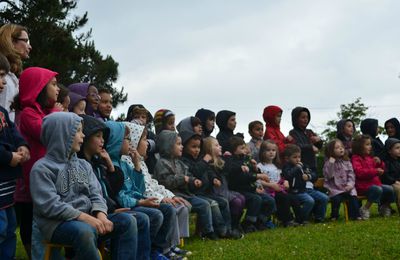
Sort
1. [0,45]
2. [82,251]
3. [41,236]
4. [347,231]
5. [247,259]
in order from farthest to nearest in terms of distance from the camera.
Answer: [347,231] < [247,259] < [0,45] < [41,236] < [82,251]

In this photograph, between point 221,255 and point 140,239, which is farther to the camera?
point 221,255

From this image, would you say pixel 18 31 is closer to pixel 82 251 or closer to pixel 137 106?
pixel 82 251

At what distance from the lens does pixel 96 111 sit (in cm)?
836

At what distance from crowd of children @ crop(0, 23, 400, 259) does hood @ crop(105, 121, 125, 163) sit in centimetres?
1

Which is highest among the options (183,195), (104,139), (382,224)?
(104,139)

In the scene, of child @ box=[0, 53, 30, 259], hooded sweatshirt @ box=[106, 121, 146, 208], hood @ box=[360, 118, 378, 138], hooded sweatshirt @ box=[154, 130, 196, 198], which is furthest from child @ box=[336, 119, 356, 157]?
child @ box=[0, 53, 30, 259]

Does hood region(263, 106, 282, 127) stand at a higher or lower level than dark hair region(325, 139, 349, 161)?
higher

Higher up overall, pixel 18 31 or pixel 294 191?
pixel 18 31

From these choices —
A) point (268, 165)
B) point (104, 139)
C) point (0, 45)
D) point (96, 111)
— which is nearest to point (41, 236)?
point (104, 139)

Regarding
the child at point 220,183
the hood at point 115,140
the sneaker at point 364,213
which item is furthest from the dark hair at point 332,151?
the hood at point 115,140

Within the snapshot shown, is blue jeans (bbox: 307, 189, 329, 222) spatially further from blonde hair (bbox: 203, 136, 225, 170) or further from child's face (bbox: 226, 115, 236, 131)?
blonde hair (bbox: 203, 136, 225, 170)

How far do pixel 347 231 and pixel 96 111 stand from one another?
4081 mm

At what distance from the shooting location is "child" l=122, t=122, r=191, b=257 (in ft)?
22.8

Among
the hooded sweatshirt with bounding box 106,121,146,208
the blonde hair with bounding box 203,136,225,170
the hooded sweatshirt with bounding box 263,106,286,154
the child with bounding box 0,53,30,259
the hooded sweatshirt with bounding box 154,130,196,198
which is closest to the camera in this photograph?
the child with bounding box 0,53,30,259
